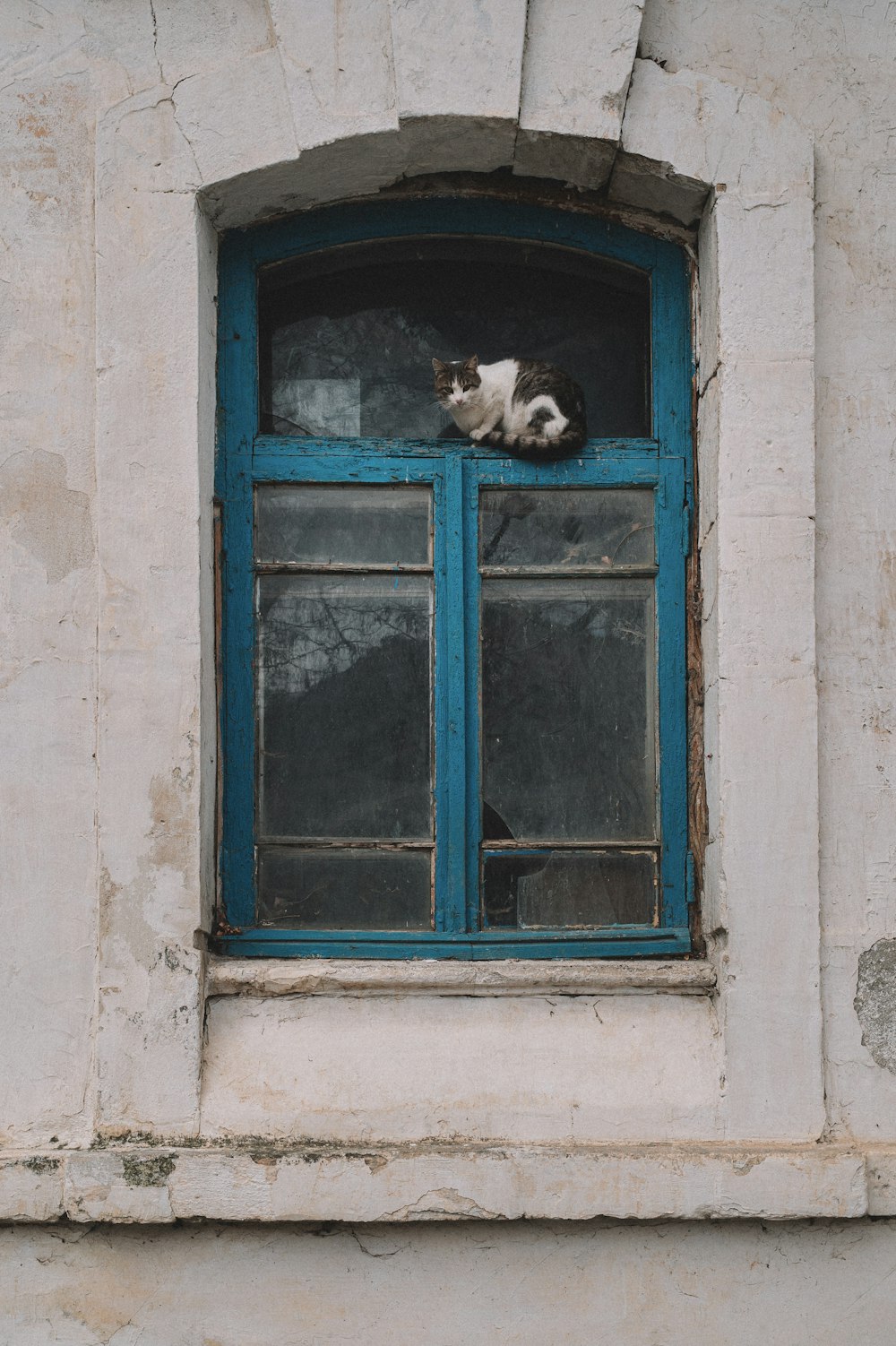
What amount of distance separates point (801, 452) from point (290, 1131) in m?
2.33

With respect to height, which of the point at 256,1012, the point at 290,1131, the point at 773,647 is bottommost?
the point at 290,1131

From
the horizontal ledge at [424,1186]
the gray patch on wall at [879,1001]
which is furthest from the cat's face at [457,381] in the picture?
the horizontal ledge at [424,1186]

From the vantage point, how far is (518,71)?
3.51 meters

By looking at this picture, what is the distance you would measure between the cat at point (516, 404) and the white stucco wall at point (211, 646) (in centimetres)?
42

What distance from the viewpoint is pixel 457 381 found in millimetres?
3658

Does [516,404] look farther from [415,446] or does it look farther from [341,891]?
[341,891]

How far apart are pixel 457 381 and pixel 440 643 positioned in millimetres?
770

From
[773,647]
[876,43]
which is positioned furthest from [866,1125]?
[876,43]

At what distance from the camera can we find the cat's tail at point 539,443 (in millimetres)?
3660

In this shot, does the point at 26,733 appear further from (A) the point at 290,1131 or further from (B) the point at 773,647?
(B) the point at 773,647

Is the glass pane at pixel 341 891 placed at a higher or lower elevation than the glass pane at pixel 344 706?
lower

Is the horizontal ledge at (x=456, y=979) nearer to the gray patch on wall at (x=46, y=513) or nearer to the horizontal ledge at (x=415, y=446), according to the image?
the gray patch on wall at (x=46, y=513)

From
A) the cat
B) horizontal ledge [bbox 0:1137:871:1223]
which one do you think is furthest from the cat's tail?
horizontal ledge [bbox 0:1137:871:1223]

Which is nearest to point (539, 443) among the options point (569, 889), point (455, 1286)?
point (569, 889)
